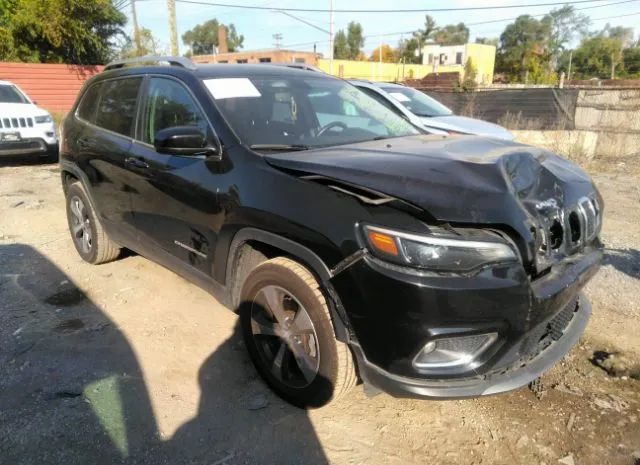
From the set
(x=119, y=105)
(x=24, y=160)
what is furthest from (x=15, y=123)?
(x=119, y=105)

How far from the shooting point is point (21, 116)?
388 inches

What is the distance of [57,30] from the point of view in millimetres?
20781

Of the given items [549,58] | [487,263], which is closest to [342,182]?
[487,263]

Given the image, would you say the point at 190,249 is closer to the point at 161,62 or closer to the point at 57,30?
the point at 161,62

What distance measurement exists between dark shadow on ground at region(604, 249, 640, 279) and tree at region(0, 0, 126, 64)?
72.9 ft

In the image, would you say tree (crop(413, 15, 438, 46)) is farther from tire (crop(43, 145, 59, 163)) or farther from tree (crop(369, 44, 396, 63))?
tire (crop(43, 145, 59, 163))

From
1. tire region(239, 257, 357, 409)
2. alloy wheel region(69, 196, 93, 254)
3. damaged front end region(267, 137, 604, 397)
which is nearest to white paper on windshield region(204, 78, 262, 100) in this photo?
damaged front end region(267, 137, 604, 397)

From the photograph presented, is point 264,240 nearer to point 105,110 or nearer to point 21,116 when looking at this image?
point 105,110

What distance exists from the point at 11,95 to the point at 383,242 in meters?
11.4

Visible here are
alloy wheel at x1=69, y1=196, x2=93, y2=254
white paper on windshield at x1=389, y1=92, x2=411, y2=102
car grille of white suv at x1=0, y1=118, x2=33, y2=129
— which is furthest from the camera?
car grille of white suv at x1=0, y1=118, x2=33, y2=129

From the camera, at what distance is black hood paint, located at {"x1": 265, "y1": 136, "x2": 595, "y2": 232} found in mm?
2053

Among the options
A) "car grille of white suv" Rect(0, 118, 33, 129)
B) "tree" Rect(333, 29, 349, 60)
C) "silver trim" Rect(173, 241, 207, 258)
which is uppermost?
"tree" Rect(333, 29, 349, 60)

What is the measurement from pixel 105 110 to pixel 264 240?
2426 mm

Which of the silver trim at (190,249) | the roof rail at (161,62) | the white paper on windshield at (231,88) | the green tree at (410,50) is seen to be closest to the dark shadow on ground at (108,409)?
the silver trim at (190,249)
